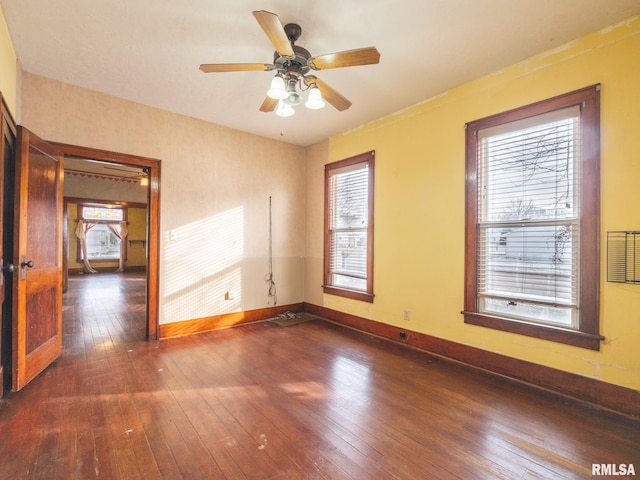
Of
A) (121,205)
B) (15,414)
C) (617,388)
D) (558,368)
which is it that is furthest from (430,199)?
(121,205)

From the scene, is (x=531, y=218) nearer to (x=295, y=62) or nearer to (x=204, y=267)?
(x=295, y=62)

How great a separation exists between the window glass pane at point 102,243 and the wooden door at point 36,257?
9.55 meters

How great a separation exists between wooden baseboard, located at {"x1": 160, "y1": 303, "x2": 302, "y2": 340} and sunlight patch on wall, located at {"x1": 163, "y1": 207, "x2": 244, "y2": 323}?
0.23 ft

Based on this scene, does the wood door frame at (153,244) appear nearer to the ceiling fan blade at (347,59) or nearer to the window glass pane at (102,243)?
the ceiling fan blade at (347,59)

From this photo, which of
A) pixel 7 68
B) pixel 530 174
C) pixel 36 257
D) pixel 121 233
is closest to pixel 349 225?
pixel 530 174

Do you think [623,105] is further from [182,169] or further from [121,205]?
[121,205]

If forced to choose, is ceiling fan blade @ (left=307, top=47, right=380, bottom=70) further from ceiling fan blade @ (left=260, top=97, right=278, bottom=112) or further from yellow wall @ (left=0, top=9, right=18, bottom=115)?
yellow wall @ (left=0, top=9, right=18, bottom=115)

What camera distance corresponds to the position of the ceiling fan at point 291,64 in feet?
6.48

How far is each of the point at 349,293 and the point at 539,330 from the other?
7.65 ft

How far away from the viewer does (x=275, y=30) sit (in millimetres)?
1839

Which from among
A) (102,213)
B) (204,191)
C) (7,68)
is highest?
(7,68)

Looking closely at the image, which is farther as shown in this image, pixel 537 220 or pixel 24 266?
pixel 537 220

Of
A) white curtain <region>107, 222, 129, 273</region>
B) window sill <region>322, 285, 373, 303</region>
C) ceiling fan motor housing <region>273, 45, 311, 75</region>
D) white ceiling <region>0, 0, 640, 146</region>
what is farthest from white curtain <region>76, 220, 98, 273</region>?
ceiling fan motor housing <region>273, 45, 311, 75</region>

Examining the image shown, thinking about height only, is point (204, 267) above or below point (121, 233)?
below
